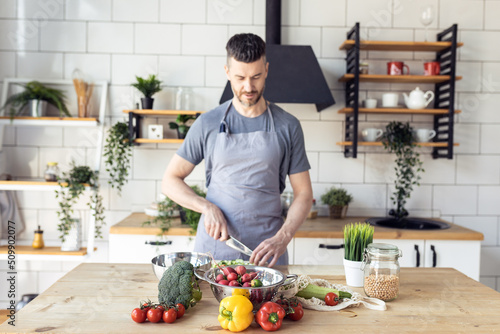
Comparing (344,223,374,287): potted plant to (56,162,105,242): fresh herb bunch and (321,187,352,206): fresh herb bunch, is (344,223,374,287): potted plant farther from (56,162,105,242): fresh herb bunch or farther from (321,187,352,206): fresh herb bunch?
(56,162,105,242): fresh herb bunch

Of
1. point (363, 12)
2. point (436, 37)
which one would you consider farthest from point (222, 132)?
point (436, 37)

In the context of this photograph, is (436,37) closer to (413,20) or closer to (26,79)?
(413,20)

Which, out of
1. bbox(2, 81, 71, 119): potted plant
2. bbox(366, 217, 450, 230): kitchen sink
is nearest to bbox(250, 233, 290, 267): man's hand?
bbox(366, 217, 450, 230): kitchen sink

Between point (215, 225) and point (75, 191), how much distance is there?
167cm

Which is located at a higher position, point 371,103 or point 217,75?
point 217,75

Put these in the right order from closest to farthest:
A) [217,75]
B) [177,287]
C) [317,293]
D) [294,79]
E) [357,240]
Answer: [177,287], [317,293], [357,240], [294,79], [217,75]

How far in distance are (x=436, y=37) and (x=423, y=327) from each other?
2.75 metres

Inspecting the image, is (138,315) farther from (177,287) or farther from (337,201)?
(337,201)

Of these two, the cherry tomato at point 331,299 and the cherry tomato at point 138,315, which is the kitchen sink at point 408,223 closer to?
the cherry tomato at point 331,299

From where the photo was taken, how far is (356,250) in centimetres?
168

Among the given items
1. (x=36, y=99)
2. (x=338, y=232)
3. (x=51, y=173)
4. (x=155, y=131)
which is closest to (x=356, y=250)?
(x=338, y=232)

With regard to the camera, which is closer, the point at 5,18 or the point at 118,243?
the point at 118,243

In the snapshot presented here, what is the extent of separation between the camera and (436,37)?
350 centimetres

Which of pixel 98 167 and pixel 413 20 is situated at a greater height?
pixel 413 20
